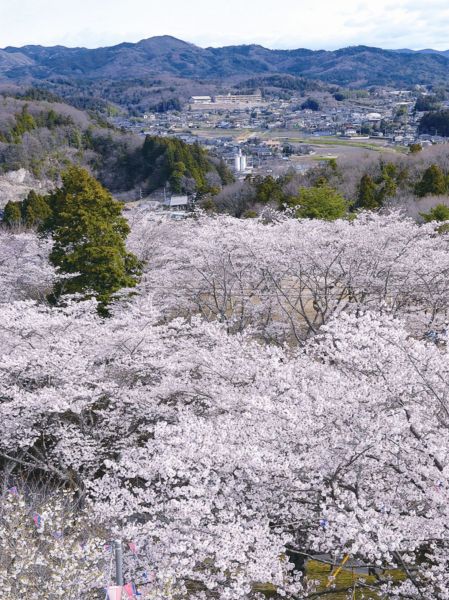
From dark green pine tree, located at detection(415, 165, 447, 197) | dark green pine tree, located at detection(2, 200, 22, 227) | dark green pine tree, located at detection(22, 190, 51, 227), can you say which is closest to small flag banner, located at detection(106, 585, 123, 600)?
dark green pine tree, located at detection(415, 165, 447, 197)

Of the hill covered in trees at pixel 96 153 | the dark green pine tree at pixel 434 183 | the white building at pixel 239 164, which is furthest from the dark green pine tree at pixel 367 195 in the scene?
the white building at pixel 239 164

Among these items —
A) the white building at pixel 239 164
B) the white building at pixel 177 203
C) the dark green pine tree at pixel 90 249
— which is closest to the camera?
the dark green pine tree at pixel 90 249

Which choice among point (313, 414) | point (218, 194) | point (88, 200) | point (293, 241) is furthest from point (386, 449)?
point (218, 194)

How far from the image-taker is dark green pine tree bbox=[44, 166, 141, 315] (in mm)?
13594

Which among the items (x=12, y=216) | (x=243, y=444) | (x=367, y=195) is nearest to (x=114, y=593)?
(x=243, y=444)

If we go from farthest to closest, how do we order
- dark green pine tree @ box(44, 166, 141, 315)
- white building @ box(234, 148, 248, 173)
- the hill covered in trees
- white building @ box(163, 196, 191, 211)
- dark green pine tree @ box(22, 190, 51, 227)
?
white building @ box(234, 148, 248, 173) < the hill covered in trees < white building @ box(163, 196, 191, 211) < dark green pine tree @ box(22, 190, 51, 227) < dark green pine tree @ box(44, 166, 141, 315)

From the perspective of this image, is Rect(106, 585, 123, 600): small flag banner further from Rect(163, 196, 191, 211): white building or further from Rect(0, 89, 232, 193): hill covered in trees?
Rect(0, 89, 232, 193): hill covered in trees

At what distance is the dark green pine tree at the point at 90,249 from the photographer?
13594 mm

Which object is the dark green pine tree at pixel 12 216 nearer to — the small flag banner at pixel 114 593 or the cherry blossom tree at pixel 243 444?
the cherry blossom tree at pixel 243 444

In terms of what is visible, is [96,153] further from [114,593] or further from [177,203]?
[114,593]

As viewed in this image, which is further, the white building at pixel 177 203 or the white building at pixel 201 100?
the white building at pixel 201 100

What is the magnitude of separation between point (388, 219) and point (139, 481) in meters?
10.0

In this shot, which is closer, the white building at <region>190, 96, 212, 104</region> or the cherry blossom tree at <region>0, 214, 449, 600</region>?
the cherry blossom tree at <region>0, 214, 449, 600</region>

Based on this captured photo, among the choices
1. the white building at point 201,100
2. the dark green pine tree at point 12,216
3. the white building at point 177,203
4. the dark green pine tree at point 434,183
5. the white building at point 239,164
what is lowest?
the white building at point 177,203
